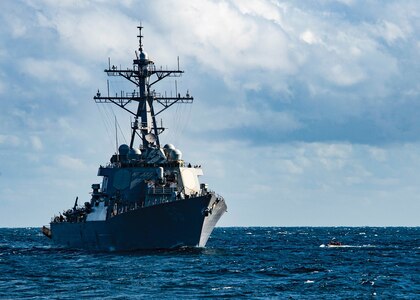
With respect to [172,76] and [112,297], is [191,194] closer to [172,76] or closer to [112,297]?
[172,76]

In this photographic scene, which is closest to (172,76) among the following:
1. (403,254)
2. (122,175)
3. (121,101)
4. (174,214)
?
(121,101)

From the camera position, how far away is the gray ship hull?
6781cm

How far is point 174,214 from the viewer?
6775 cm

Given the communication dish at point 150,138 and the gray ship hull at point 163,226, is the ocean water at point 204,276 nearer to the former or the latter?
the gray ship hull at point 163,226

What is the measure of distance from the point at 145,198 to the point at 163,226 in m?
4.09

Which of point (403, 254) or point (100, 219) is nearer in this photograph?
point (100, 219)

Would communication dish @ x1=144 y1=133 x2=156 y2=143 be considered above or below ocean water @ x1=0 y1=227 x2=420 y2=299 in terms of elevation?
above

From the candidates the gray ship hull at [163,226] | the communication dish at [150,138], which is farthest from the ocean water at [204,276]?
the communication dish at [150,138]

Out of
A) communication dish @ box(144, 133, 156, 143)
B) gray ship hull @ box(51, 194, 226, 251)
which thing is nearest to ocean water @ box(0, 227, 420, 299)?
gray ship hull @ box(51, 194, 226, 251)

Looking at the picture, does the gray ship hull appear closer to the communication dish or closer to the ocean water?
the ocean water

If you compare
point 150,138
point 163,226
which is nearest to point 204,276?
point 163,226

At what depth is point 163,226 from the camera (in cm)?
6862

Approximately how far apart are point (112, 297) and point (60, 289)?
480 cm

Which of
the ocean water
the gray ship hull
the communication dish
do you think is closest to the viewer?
the ocean water
